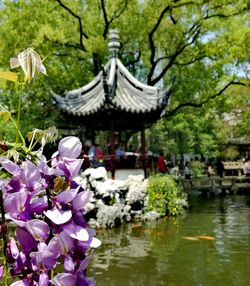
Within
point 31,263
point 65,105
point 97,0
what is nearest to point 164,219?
point 65,105

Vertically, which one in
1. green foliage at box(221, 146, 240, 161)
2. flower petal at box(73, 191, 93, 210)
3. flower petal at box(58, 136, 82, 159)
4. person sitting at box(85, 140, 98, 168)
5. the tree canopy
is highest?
the tree canopy

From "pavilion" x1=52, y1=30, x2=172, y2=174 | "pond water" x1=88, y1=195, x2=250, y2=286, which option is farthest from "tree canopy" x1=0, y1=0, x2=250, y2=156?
"pond water" x1=88, y1=195, x2=250, y2=286

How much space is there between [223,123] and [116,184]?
25.2m

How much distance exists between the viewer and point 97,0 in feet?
58.6

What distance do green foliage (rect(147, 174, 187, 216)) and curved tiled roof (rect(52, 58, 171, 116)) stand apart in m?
2.30

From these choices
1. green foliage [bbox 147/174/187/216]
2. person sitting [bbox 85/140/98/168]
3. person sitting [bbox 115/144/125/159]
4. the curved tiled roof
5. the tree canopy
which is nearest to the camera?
green foliage [bbox 147/174/187/216]

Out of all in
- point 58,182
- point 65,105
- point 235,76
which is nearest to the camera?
point 58,182

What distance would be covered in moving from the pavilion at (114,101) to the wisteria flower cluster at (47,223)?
39.4 ft

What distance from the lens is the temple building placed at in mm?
13312

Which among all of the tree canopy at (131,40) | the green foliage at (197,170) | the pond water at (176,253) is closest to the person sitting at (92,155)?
the pond water at (176,253)

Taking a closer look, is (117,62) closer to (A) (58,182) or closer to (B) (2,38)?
(B) (2,38)

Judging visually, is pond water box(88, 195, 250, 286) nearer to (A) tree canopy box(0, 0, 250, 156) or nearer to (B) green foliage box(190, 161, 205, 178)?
(A) tree canopy box(0, 0, 250, 156)

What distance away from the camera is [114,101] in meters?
13.4

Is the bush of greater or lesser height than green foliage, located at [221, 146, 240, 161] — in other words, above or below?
below
